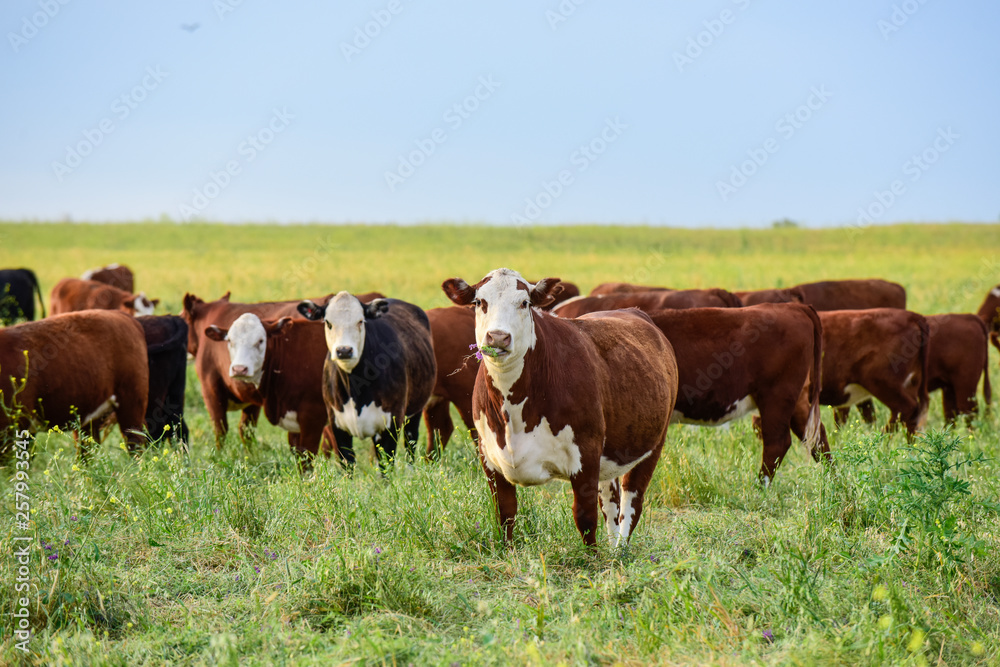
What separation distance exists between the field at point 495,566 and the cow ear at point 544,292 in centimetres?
131

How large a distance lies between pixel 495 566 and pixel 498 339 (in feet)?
4.37

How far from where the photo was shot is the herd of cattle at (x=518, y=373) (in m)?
4.85

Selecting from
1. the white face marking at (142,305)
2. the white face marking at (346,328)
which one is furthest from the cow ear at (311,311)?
the white face marking at (142,305)

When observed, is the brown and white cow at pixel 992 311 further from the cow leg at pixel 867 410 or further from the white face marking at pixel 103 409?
the white face marking at pixel 103 409

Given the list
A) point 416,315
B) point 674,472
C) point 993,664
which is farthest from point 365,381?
point 993,664

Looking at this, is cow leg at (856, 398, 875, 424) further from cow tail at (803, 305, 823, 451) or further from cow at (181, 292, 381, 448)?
cow at (181, 292, 381, 448)

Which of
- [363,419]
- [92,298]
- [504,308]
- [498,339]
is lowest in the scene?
[363,419]

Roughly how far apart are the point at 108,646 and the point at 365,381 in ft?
12.6

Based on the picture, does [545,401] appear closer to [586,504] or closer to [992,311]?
[586,504]

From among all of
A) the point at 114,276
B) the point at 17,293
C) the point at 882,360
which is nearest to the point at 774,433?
the point at 882,360

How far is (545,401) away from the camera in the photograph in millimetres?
4820

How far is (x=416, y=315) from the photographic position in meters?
9.19

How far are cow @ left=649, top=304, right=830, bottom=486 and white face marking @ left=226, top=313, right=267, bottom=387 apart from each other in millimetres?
3885

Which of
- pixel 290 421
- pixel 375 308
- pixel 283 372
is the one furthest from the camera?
pixel 290 421
